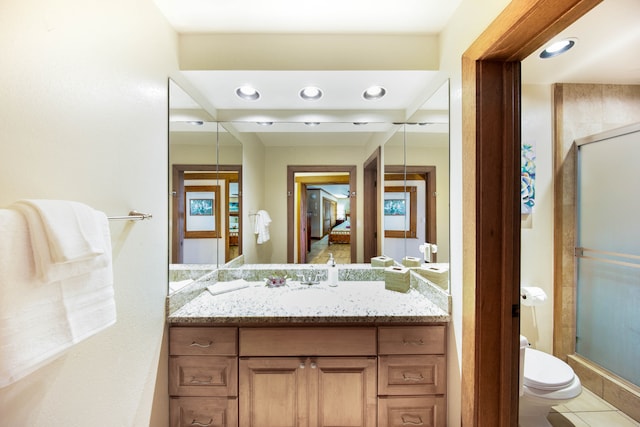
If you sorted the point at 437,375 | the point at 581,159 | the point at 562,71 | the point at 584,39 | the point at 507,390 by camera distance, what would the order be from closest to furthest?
the point at 507,390 < the point at 437,375 < the point at 584,39 < the point at 562,71 < the point at 581,159

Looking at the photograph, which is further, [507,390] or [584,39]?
[584,39]

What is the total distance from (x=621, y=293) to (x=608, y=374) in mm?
601

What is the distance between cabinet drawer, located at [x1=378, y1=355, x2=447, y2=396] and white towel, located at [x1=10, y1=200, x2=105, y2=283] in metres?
1.29

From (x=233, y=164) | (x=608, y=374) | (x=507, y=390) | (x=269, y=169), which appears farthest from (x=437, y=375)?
(x=233, y=164)

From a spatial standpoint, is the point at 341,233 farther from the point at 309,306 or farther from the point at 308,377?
the point at 308,377

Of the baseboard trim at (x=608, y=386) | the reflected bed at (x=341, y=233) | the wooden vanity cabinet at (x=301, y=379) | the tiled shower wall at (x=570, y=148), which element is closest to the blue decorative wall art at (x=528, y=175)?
the tiled shower wall at (x=570, y=148)

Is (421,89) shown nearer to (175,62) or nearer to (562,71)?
(562,71)

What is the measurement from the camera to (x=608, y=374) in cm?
174

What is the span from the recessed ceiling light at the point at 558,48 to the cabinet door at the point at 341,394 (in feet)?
6.80

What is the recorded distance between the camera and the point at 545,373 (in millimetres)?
1470

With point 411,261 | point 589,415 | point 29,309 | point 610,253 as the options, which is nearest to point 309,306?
point 411,261

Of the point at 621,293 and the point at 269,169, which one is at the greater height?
the point at 269,169

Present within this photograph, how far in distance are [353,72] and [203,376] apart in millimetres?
1862

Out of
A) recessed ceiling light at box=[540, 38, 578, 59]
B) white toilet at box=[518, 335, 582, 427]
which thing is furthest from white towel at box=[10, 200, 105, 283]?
recessed ceiling light at box=[540, 38, 578, 59]
